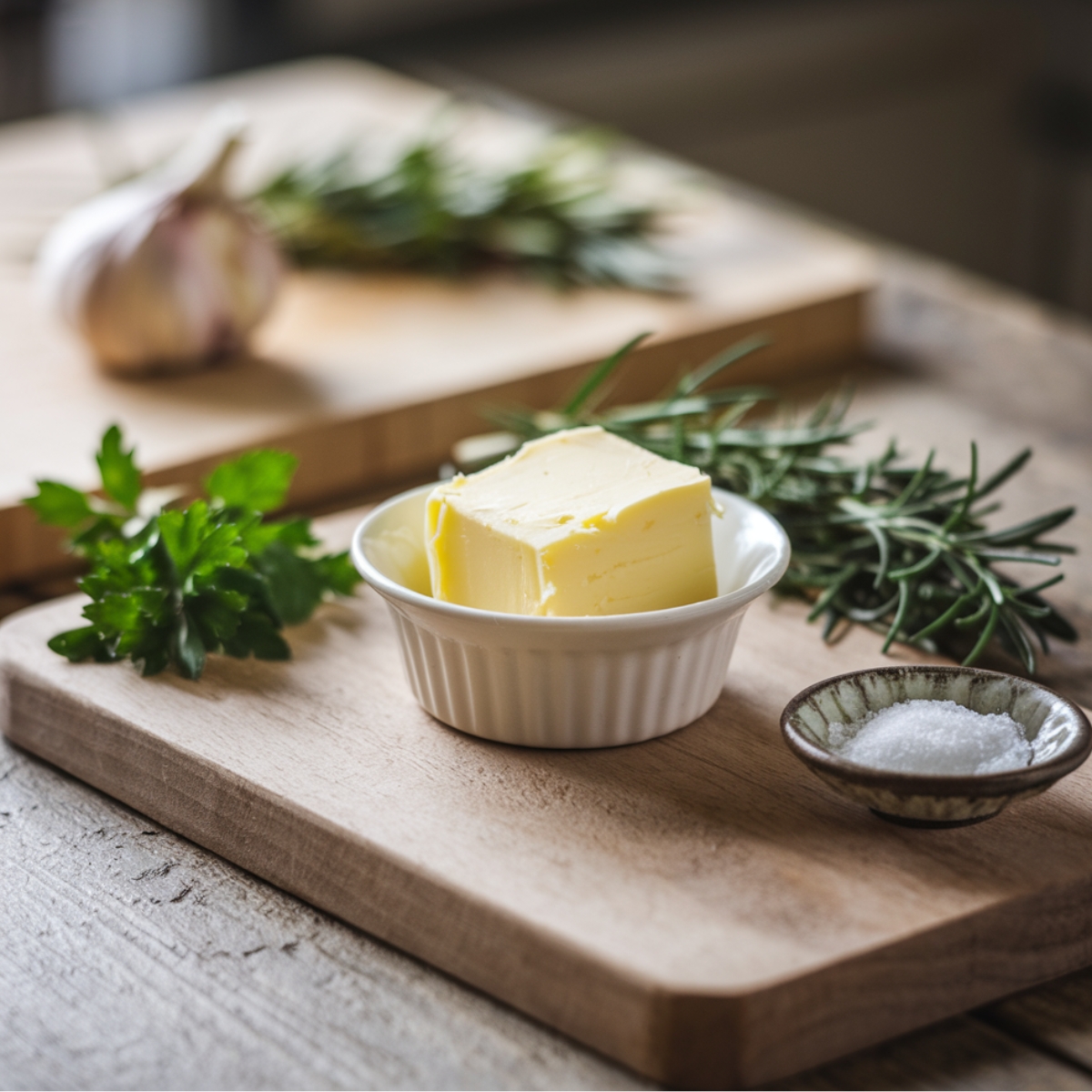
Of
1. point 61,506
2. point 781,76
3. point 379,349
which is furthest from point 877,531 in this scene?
point 781,76

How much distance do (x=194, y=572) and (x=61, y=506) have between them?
0.45ft

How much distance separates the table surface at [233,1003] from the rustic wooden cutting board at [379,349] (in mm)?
412

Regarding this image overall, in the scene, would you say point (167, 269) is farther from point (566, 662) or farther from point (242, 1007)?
point (242, 1007)

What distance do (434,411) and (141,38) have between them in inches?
89.8

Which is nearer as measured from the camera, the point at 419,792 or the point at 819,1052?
the point at 819,1052

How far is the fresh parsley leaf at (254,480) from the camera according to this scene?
0.97 m

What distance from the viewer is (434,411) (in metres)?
1.37

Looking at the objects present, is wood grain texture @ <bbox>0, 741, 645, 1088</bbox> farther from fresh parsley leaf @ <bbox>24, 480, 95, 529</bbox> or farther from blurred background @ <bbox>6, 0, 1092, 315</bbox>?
blurred background @ <bbox>6, 0, 1092, 315</bbox>

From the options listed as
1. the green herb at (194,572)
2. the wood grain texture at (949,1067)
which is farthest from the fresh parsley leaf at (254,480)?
the wood grain texture at (949,1067)

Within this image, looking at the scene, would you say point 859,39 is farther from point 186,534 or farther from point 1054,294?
point 186,534

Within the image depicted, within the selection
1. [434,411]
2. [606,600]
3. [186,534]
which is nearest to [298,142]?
[434,411]

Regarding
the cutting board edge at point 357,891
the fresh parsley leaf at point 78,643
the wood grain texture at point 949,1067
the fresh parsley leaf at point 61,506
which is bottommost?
the wood grain texture at point 949,1067

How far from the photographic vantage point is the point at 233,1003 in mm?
703

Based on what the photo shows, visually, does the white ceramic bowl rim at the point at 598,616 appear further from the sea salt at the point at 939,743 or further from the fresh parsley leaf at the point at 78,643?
the fresh parsley leaf at the point at 78,643
